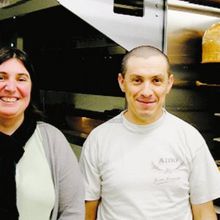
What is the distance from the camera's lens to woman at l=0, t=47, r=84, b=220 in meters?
1.29

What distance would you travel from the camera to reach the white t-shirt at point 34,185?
4.22 ft

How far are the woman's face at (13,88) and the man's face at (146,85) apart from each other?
392 mm

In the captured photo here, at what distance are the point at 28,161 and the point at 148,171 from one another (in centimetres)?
46

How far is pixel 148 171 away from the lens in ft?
4.89

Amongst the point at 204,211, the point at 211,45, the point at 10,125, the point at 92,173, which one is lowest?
the point at 204,211

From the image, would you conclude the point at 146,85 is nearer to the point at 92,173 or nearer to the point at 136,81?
the point at 136,81

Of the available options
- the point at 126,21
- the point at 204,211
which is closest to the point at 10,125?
the point at 126,21

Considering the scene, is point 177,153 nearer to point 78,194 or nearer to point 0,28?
point 78,194

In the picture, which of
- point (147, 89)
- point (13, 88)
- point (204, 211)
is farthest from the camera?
point (204, 211)

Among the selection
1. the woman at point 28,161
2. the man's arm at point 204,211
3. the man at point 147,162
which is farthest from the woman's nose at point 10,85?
the man's arm at point 204,211

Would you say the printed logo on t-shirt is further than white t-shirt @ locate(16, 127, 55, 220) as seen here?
Yes

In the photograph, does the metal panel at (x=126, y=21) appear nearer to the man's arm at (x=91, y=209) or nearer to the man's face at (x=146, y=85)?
the man's face at (x=146, y=85)

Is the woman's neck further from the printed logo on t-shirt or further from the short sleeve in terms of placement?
the printed logo on t-shirt

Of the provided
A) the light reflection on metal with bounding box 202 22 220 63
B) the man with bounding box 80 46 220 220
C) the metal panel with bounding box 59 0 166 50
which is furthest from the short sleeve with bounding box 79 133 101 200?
the light reflection on metal with bounding box 202 22 220 63
